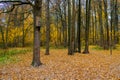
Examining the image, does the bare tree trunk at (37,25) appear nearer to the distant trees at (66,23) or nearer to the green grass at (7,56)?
the distant trees at (66,23)

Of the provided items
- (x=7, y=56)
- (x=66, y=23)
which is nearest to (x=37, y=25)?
(x=7, y=56)

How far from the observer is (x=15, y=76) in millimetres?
11719

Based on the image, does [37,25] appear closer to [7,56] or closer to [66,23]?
[7,56]

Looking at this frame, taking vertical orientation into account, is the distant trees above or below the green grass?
above

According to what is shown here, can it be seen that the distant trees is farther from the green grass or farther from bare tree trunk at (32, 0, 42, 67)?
the green grass

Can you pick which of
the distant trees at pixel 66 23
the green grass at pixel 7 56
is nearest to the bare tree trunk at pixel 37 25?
the distant trees at pixel 66 23

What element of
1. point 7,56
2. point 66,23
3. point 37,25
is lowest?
point 7,56

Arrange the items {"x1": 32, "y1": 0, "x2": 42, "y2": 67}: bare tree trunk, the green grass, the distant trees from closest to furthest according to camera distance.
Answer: {"x1": 32, "y1": 0, "x2": 42, "y2": 67}: bare tree trunk < the green grass < the distant trees

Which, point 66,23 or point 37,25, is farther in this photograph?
point 66,23

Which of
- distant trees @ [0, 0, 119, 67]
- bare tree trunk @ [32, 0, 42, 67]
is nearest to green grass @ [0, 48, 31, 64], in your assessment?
distant trees @ [0, 0, 119, 67]

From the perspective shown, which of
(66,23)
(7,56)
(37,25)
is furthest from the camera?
(66,23)

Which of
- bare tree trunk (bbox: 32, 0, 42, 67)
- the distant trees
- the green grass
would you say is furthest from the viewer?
the distant trees

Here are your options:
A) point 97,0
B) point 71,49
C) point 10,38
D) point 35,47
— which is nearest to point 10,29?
point 10,38

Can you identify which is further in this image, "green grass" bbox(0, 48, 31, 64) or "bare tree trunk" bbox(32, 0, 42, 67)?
"green grass" bbox(0, 48, 31, 64)
